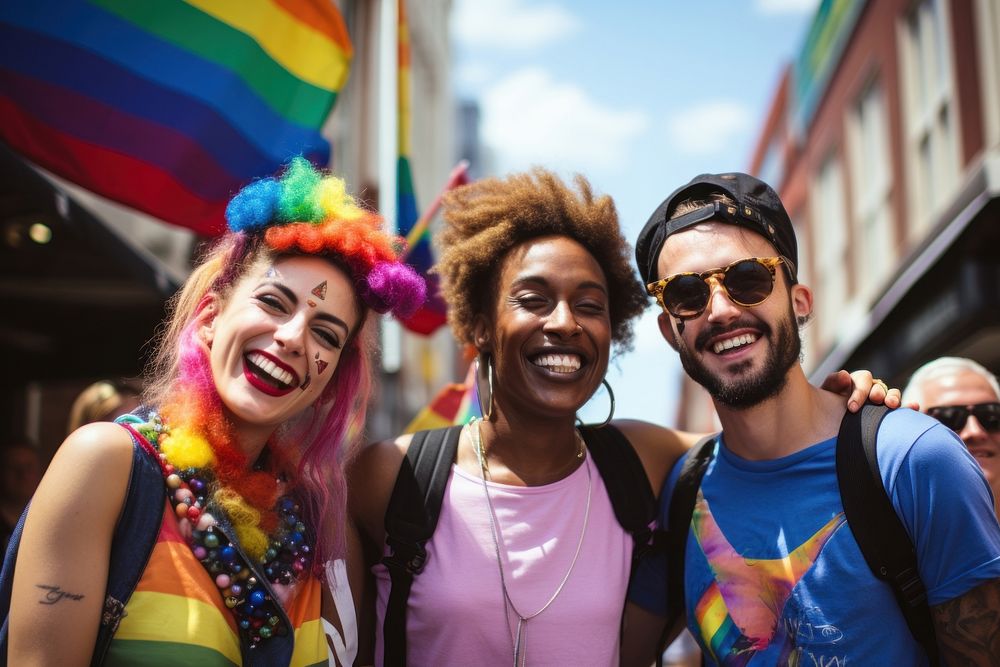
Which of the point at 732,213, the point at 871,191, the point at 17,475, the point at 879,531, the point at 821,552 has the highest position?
the point at 871,191

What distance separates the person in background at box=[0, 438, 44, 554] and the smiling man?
358 cm

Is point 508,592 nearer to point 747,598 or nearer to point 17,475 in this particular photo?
point 747,598

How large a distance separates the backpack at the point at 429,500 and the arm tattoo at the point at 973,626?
3.36ft

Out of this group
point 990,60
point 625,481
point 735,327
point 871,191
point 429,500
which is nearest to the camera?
point 735,327

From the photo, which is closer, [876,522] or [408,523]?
Result: [876,522]

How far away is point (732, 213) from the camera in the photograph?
2951mm

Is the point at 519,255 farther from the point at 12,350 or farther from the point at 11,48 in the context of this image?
the point at 12,350

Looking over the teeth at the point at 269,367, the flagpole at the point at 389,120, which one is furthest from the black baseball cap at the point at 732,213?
the flagpole at the point at 389,120

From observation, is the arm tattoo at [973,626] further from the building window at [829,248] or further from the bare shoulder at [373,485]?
the building window at [829,248]

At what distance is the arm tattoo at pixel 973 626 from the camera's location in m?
2.38

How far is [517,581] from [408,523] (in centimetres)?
43

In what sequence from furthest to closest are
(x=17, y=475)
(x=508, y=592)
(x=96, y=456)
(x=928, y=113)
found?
(x=928, y=113), (x=17, y=475), (x=508, y=592), (x=96, y=456)

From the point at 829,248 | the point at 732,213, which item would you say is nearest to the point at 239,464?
the point at 732,213

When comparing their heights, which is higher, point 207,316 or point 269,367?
point 207,316
